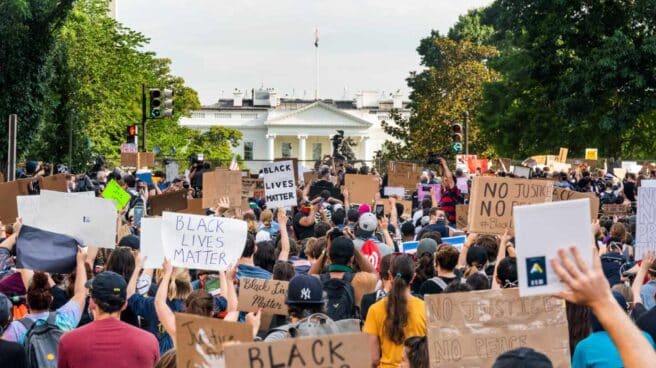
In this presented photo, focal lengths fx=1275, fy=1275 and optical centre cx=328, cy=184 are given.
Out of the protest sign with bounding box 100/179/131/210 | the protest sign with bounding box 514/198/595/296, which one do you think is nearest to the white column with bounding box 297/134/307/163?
the protest sign with bounding box 100/179/131/210

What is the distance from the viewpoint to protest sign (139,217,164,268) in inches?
356

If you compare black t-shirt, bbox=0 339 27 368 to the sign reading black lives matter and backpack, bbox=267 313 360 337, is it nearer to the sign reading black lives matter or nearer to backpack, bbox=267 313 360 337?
backpack, bbox=267 313 360 337

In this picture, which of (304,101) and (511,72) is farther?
(304,101)

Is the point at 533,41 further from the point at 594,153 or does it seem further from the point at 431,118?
the point at 431,118

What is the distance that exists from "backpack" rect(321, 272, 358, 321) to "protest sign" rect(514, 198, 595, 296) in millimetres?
4322

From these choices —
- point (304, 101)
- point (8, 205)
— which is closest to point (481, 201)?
point (8, 205)

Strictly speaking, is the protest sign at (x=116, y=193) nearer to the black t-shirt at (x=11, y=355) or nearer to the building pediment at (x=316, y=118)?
the black t-shirt at (x=11, y=355)

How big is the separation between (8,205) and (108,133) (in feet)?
152

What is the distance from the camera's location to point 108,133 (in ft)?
196

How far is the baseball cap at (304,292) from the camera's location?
6.77 meters

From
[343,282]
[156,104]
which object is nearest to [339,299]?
[343,282]

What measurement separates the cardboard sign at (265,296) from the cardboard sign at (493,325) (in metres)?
1.93

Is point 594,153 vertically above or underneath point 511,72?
underneath

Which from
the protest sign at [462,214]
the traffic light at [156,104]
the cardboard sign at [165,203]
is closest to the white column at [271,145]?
the traffic light at [156,104]
